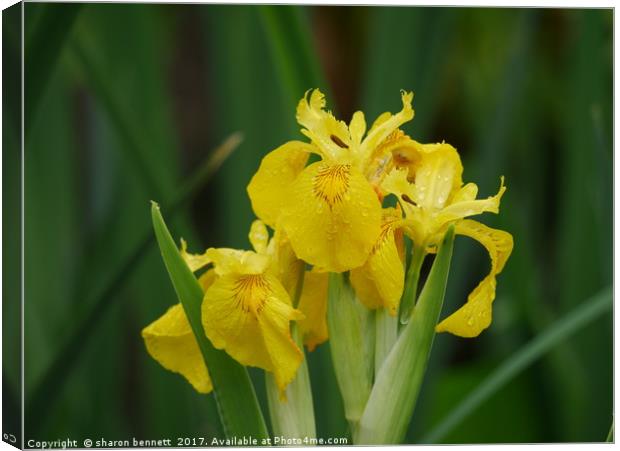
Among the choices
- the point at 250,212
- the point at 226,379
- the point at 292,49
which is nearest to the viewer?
the point at 226,379

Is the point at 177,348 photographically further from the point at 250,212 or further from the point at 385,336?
the point at 250,212

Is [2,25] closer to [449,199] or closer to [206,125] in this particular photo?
[449,199]

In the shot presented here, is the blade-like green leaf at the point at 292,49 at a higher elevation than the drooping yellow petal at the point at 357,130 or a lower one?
higher

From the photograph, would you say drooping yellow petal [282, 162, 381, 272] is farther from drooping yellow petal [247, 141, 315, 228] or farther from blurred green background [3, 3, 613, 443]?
blurred green background [3, 3, 613, 443]

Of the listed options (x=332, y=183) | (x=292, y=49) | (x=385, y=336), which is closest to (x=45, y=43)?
(x=292, y=49)

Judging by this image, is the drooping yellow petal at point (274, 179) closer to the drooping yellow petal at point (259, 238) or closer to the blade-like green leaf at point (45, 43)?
the drooping yellow petal at point (259, 238)

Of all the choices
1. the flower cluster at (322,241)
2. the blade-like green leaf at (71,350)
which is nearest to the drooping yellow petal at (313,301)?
the flower cluster at (322,241)
